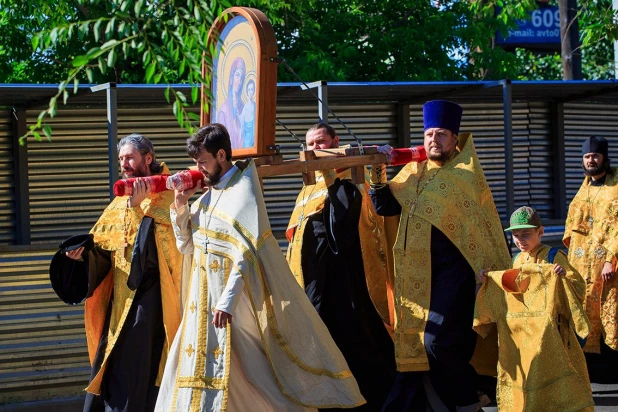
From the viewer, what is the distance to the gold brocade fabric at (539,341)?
7418mm

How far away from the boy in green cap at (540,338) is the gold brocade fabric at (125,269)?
1925 mm

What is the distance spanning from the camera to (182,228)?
6.67 meters

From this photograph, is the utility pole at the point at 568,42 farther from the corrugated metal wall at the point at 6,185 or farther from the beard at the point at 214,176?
the beard at the point at 214,176

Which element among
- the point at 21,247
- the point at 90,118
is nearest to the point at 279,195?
the point at 90,118

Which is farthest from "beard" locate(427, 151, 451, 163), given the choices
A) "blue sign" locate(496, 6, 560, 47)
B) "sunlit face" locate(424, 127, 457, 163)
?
"blue sign" locate(496, 6, 560, 47)

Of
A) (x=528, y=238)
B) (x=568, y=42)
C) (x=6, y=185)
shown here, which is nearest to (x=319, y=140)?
(x=528, y=238)

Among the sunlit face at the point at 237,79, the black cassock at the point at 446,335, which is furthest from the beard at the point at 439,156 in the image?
the sunlit face at the point at 237,79

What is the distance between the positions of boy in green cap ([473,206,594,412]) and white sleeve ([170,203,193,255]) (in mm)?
1929

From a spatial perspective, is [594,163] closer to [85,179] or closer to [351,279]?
[351,279]

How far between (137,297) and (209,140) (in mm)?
1361

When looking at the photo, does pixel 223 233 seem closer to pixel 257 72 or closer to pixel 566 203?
pixel 257 72

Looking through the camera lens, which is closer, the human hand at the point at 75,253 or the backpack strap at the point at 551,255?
the human hand at the point at 75,253

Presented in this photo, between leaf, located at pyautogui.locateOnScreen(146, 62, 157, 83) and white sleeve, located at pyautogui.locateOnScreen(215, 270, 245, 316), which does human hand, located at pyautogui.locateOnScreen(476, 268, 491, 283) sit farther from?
leaf, located at pyautogui.locateOnScreen(146, 62, 157, 83)

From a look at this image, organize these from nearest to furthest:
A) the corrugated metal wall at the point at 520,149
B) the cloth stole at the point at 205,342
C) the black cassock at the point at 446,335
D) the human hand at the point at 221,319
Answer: the human hand at the point at 221,319 < the cloth stole at the point at 205,342 < the black cassock at the point at 446,335 < the corrugated metal wall at the point at 520,149
